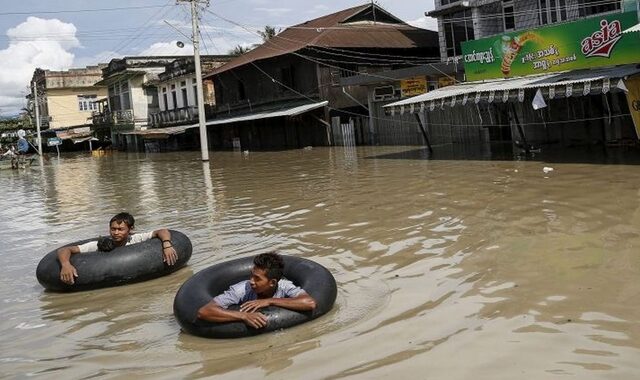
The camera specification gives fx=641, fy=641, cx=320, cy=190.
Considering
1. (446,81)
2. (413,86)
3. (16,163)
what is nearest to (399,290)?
(446,81)

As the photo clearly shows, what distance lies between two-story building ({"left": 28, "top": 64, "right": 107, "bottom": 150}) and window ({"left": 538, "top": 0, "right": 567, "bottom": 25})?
52.3m

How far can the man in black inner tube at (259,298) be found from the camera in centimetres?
532

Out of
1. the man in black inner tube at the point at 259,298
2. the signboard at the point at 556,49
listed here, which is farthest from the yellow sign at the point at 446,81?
the man in black inner tube at the point at 259,298

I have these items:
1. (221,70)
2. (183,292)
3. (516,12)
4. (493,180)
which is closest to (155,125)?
(221,70)

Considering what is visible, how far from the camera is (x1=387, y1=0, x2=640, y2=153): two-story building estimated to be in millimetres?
16422

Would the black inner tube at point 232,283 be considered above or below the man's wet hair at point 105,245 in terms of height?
below

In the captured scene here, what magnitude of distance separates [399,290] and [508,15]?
2497 centimetres

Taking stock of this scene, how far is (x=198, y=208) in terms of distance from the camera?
46.6 feet

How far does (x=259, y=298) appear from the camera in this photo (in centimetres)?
553

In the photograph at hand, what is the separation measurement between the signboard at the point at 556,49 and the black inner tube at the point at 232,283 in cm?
1326

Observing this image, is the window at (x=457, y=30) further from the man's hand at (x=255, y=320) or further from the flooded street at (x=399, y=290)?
the man's hand at (x=255, y=320)

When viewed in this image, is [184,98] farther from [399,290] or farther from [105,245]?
[399,290]

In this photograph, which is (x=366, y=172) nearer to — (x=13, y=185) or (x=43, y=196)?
(x=43, y=196)

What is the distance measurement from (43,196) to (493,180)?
1384 centimetres
